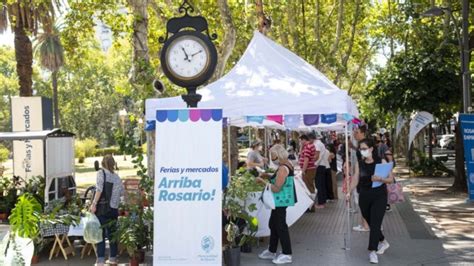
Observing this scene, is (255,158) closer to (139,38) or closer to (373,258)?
(139,38)

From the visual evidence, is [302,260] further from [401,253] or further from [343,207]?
[343,207]

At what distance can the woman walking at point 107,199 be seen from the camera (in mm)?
7883

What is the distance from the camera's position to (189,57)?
7367 millimetres

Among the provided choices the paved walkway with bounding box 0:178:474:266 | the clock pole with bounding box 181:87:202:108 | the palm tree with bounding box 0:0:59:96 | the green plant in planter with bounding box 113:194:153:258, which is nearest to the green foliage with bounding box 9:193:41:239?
the green plant in planter with bounding box 113:194:153:258

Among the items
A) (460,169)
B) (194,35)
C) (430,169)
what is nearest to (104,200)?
(194,35)

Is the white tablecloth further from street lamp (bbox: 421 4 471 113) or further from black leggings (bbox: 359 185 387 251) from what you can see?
street lamp (bbox: 421 4 471 113)

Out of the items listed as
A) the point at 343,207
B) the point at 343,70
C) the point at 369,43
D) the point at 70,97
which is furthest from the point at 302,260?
the point at 70,97

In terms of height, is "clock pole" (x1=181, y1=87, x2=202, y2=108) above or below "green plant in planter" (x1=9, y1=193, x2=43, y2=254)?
above

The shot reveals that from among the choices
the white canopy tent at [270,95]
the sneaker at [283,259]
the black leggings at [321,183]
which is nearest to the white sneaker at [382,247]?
the white canopy tent at [270,95]

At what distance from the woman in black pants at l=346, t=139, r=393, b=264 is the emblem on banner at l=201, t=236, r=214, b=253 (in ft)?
9.40

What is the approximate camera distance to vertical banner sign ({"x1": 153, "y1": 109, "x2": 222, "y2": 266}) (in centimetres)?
625

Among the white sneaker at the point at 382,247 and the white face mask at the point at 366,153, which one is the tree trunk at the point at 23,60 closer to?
the white face mask at the point at 366,153

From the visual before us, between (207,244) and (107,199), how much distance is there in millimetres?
2273

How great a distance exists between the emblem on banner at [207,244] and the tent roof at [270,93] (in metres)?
3.16
